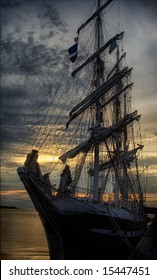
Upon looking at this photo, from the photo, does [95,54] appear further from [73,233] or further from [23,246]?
[23,246]

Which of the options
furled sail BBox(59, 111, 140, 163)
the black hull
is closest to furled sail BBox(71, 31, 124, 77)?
furled sail BBox(59, 111, 140, 163)

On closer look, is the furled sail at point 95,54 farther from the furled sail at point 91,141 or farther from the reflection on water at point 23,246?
the reflection on water at point 23,246

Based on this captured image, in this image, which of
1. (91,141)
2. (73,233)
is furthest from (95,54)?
(73,233)

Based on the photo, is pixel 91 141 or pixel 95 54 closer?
pixel 91 141

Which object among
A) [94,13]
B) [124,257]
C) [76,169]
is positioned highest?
[94,13]

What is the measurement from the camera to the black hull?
19562mm

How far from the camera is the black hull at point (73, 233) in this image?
19.6m

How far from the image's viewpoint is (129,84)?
37.5m

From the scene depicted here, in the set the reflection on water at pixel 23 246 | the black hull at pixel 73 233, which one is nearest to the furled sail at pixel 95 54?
the black hull at pixel 73 233

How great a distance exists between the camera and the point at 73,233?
19688 mm

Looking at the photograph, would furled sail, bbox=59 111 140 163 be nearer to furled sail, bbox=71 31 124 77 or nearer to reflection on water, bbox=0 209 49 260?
furled sail, bbox=71 31 124 77
